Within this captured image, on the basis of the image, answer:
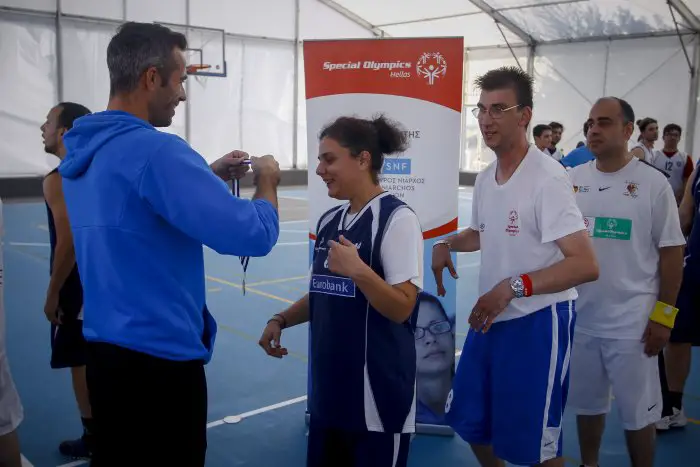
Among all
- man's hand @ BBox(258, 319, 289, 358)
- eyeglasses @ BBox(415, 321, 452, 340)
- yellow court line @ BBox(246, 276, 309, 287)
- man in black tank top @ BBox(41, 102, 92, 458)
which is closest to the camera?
man's hand @ BBox(258, 319, 289, 358)

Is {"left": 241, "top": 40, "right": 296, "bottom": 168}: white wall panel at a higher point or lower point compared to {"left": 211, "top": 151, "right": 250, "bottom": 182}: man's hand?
higher

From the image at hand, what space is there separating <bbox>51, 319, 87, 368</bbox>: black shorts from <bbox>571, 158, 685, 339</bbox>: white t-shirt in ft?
8.66

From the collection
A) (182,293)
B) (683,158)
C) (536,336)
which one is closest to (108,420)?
(182,293)

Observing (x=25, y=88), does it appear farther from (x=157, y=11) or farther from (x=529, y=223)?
(x=529, y=223)

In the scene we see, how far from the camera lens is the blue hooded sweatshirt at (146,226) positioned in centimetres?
185

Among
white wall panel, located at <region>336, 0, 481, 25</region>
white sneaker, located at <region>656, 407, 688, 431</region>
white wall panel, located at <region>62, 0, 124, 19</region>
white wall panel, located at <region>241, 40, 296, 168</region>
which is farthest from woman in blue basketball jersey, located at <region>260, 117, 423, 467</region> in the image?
white wall panel, located at <region>241, 40, 296, 168</region>

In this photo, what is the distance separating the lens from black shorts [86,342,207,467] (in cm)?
A: 197

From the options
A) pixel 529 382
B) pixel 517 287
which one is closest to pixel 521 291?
pixel 517 287

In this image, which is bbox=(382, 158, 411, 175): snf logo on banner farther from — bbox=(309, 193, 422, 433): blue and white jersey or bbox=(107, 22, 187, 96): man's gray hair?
bbox=(107, 22, 187, 96): man's gray hair

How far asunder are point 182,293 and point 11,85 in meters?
15.9

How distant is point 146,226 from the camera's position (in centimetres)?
190

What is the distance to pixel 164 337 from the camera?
194 centimetres

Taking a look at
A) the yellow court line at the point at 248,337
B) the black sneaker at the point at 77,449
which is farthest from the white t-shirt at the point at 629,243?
the yellow court line at the point at 248,337

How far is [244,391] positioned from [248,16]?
16.9 meters
